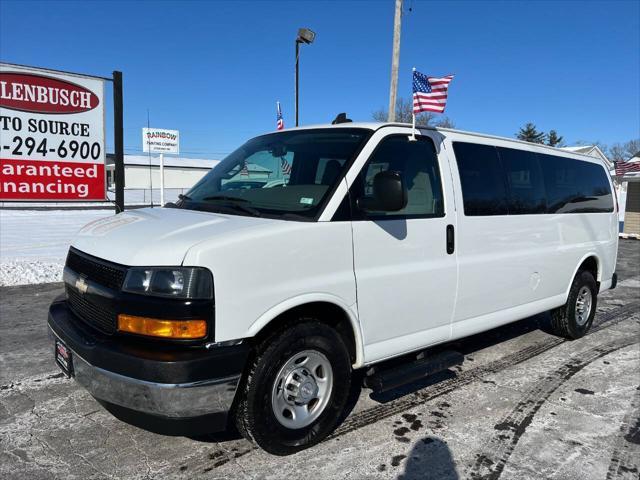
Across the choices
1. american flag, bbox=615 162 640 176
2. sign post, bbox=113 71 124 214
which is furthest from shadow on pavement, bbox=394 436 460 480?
american flag, bbox=615 162 640 176

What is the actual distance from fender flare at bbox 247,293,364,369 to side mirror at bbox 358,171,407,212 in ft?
2.18

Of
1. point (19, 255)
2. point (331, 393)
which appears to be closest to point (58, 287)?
point (19, 255)

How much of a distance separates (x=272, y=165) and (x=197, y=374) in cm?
185

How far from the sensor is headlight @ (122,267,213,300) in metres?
2.60

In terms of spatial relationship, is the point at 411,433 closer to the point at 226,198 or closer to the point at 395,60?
the point at 226,198

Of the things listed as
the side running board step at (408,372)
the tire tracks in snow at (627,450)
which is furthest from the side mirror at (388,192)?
the tire tracks in snow at (627,450)

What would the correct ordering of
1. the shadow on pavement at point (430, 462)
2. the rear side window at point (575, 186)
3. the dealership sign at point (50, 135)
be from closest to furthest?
the shadow on pavement at point (430, 462)
the rear side window at point (575, 186)
the dealership sign at point (50, 135)

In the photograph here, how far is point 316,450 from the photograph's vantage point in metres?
3.22

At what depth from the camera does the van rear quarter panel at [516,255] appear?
13.4 ft

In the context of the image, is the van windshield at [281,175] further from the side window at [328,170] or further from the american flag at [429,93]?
the american flag at [429,93]

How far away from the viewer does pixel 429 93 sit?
5406 mm

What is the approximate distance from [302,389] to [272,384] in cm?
28

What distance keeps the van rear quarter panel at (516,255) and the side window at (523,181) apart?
0.08 m

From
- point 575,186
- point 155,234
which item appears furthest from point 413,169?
point 575,186
